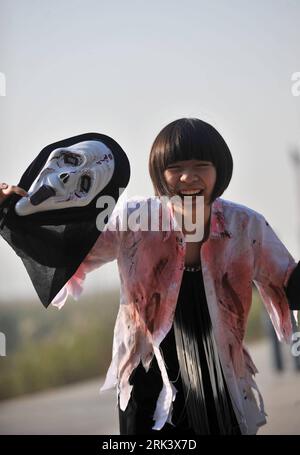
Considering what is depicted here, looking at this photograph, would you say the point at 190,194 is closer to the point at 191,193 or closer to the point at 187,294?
the point at 191,193

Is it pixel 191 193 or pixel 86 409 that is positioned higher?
pixel 191 193

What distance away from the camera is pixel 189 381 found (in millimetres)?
2748

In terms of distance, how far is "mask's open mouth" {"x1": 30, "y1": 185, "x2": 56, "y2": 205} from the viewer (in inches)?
105

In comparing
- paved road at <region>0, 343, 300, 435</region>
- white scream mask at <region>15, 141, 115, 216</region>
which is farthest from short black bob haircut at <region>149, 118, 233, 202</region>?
paved road at <region>0, 343, 300, 435</region>

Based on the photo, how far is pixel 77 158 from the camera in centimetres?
270

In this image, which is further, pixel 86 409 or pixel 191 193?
pixel 86 409

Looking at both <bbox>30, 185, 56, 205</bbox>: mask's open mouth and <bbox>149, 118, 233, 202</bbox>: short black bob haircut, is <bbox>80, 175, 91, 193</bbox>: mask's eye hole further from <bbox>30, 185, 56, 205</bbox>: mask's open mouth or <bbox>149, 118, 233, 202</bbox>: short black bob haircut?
<bbox>149, 118, 233, 202</bbox>: short black bob haircut

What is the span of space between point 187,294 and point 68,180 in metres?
0.52

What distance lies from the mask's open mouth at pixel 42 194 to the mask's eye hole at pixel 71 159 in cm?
10

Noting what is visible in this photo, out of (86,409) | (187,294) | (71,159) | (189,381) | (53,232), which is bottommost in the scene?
(86,409)

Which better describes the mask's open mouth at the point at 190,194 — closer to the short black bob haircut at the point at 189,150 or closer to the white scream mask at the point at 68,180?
the short black bob haircut at the point at 189,150

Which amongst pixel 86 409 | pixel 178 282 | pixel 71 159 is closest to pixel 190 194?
pixel 178 282

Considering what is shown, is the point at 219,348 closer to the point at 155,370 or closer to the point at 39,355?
the point at 155,370
